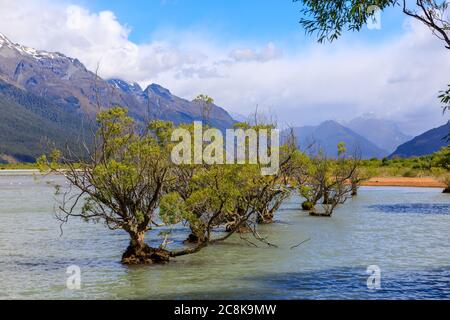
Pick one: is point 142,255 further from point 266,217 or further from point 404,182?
point 404,182

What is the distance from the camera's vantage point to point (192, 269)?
22.6m

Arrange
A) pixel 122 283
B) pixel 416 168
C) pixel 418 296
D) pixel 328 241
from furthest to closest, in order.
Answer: pixel 416 168, pixel 328 241, pixel 122 283, pixel 418 296

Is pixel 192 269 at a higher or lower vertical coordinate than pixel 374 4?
lower

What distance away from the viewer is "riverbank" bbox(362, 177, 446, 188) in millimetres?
86156

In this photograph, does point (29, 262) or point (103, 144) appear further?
point (29, 262)

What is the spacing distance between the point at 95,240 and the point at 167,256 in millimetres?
9701

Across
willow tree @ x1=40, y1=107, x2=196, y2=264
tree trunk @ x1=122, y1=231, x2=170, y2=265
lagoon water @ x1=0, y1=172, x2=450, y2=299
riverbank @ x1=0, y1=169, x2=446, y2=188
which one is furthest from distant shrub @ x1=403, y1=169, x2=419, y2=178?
tree trunk @ x1=122, y1=231, x2=170, y2=265

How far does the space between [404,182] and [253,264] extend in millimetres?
74031

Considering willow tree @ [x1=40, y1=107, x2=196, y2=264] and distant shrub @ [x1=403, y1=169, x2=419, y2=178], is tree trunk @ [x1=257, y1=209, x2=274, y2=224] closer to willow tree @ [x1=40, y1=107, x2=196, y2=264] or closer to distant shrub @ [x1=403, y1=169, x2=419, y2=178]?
willow tree @ [x1=40, y1=107, x2=196, y2=264]

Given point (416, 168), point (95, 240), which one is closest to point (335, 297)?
point (95, 240)

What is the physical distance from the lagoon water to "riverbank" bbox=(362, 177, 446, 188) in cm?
4848

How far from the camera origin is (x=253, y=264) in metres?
23.9
